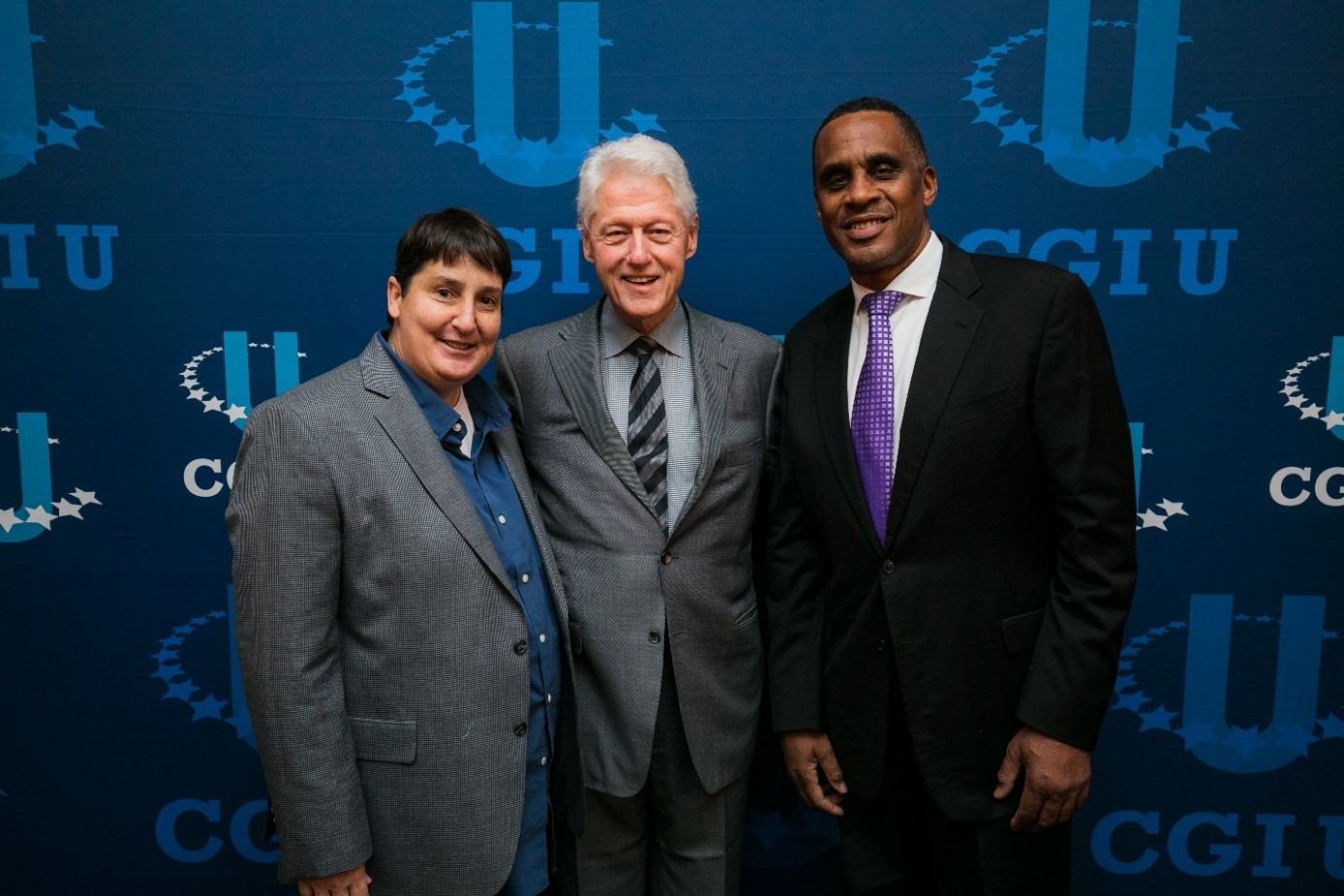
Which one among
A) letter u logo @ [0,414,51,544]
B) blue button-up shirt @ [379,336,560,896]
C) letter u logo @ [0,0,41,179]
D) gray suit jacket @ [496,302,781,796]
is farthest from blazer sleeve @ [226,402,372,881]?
letter u logo @ [0,0,41,179]

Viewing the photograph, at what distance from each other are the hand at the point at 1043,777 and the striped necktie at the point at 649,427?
744mm

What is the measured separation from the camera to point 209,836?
229cm

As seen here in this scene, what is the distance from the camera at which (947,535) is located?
5.05 feet

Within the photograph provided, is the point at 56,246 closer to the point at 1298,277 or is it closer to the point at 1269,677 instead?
the point at 1298,277

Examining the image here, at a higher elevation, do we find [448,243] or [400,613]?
[448,243]

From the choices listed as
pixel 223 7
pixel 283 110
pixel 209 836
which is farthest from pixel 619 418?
pixel 209 836

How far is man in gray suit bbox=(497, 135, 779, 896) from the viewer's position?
5.47 ft

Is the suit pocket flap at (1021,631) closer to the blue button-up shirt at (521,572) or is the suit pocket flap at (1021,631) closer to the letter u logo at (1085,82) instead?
the blue button-up shirt at (521,572)

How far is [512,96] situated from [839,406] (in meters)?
1.11

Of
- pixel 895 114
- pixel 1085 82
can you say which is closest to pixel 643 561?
pixel 895 114

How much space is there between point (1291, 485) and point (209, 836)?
2857 millimetres

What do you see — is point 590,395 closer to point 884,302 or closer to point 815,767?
point 884,302

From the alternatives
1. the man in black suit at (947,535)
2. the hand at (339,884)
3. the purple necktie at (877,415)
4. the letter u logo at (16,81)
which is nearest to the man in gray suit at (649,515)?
the man in black suit at (947,535)

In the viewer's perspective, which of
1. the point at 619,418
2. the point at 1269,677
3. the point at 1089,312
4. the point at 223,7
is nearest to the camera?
the point at 1089,312
